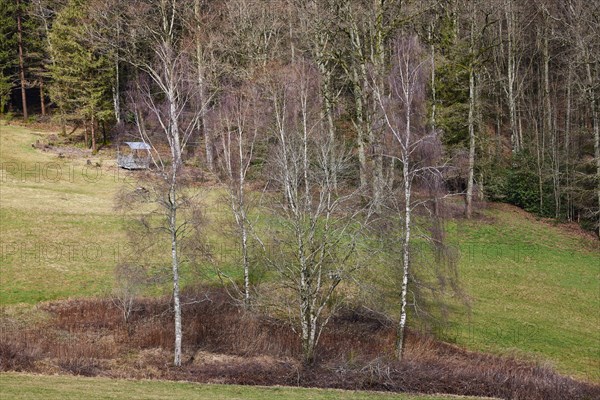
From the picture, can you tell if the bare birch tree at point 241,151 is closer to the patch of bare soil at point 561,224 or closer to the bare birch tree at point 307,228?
the bare birch tree at point 307,228

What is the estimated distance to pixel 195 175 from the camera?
117 ft

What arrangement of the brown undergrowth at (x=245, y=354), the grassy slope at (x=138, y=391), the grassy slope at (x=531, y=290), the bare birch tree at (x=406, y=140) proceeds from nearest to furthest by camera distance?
1. the grassy slope at (x=138, y=391)
2. the brown undergrowth at (x=245, y=354)
3. the bare birch tree at (x=406, y=140)
4. the grassy slope at (x=531, y=290)

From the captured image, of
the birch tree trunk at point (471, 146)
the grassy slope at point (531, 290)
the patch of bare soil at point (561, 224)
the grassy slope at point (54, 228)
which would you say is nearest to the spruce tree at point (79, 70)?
the grassy slope at point (54, 228)

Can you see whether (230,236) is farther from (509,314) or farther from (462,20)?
(462,20)

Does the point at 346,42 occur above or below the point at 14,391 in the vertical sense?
above

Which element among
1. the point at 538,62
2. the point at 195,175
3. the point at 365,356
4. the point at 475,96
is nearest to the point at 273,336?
the point at 365,356

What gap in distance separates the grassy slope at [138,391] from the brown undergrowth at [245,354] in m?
1.67

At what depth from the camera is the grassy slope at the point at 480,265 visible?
80.8 ft

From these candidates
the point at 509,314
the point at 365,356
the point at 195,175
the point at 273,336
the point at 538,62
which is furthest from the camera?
the point at 538,62

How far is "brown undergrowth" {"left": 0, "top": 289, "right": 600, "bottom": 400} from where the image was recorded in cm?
1884

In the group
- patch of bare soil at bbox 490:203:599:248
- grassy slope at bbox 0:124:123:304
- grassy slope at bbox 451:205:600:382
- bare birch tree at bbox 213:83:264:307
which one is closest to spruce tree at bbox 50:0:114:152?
grassy slope at bbox 0:124:123:304

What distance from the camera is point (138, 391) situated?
14.8 m

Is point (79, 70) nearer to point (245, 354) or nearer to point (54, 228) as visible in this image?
point (54, 228)

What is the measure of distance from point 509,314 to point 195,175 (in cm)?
1884
